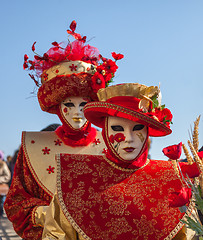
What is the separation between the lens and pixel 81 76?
4.95 meters

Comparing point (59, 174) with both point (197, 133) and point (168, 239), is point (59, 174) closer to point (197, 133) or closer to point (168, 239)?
point (168, 239)

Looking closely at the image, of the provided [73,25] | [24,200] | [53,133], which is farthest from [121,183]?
[73,25]

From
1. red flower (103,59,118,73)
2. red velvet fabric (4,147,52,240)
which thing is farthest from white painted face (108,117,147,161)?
red velvet fabric (4,147,52,240)

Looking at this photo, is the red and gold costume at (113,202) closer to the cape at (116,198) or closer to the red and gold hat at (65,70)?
the cape at (116,198)

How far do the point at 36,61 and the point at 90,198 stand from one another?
7.58 feet

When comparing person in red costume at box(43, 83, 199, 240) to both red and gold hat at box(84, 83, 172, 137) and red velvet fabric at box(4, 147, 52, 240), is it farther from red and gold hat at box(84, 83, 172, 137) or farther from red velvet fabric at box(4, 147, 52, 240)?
red velvet fabric at box(4, 147, 52, 240)

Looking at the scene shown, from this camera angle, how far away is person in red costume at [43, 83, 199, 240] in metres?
3.31

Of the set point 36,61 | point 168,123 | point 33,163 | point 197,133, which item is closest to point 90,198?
point 168,123

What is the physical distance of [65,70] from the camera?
4.99 meters

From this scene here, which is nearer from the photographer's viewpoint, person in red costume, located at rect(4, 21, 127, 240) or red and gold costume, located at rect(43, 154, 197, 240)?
red and gold costume, located at rect(43, 154, 197, 240)

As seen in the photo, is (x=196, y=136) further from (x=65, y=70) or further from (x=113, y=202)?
(x=65, y=70)

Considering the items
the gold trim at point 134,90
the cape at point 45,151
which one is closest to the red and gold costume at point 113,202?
the gold trim at point 134,90

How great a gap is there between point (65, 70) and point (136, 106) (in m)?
1.67

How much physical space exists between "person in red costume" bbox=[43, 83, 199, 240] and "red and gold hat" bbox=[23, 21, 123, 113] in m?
1.22
